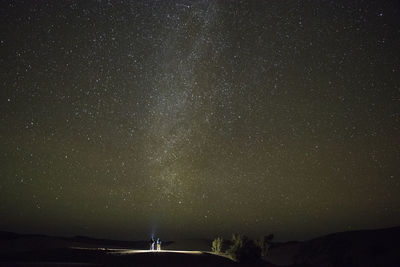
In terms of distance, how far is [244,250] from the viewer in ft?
75.6

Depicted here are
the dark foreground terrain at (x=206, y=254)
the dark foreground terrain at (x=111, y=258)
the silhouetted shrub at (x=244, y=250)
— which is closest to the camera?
the dark foreground terrain at (x=111, y=258)

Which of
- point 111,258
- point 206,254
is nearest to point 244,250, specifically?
point 206,254

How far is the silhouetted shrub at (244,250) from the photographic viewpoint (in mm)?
22573

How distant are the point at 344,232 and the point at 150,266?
103 ft

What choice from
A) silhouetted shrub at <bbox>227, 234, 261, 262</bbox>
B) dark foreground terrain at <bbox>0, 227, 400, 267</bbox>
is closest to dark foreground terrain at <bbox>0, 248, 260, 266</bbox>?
dark foreground terrain at <bbox>0, 227, 400, 267</bbox>

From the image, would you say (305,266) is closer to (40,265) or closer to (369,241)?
(369,241)

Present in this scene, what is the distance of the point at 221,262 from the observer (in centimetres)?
2089

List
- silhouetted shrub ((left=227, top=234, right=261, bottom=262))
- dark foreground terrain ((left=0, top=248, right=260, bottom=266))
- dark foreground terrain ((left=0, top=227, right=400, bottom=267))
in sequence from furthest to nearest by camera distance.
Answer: silhouetted shrub ((left=227, top=234, right=261, bottom=262)) → dark foreground terrain ((left=0, top=227, right=400, bottom=267)) → dark foreground terrain ((left=0, top=248, right=260, bottom=266))

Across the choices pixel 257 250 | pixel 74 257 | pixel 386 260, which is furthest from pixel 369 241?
pixel 74 257

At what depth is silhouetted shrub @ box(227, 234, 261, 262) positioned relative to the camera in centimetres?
2257

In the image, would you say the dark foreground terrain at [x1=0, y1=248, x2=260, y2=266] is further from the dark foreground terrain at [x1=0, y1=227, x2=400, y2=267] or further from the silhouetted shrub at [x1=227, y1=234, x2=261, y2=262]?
the silhouetted shrub at [x1=227, y1=234, x2=261, y2=262]

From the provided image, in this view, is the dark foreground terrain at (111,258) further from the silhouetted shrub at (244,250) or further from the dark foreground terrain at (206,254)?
the silhouetted shrub at (244,250)

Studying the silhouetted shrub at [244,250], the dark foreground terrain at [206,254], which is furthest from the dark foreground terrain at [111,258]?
the silhouetted shrub at [244,250]

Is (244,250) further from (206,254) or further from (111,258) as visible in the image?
(111,258)
